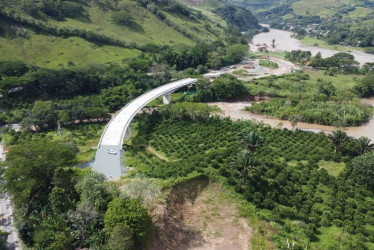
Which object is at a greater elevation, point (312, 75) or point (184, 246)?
point (312, 75)

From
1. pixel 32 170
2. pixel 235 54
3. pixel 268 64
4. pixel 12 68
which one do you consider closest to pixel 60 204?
pixel 32 170

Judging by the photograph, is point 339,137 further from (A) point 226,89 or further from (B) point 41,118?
(B) point 41,118

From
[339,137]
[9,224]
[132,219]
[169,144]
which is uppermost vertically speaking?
[339,137]

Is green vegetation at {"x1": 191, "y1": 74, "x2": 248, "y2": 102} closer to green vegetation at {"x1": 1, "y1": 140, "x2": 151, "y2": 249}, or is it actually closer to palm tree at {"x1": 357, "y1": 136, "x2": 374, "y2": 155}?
palm tree at {"x1": 357, "y1": 136, "x2": 374, "y2": 155}

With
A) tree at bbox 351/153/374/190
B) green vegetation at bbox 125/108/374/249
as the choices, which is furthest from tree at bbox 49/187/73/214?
tree at bbox 351/153/374/190

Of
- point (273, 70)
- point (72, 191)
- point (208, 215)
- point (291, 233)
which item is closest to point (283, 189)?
point (291, 233)

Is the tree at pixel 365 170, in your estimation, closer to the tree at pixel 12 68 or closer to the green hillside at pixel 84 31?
the green hillside at pixel 84 31

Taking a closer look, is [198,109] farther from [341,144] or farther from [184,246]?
[184,246]
